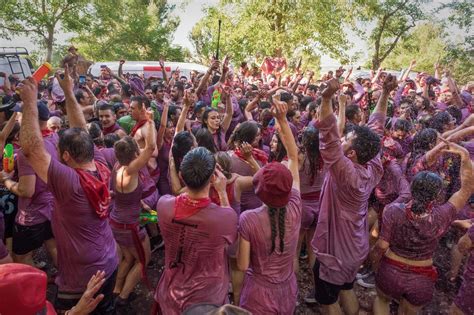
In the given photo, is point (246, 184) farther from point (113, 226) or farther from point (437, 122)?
point (437, 122)

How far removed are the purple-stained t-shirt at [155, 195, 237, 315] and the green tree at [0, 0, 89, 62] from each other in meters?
26.6

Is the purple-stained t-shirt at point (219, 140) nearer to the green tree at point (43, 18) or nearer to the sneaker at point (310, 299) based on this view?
the sneaker at point (310, 299)

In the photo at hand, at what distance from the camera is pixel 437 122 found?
559 centimetres

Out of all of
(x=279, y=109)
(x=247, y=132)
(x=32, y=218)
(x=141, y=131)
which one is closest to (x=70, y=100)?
(x=141, y=131)

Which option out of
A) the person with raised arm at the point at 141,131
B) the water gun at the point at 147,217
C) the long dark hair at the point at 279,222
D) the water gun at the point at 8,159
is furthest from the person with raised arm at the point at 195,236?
the water gun at the point at 8,159

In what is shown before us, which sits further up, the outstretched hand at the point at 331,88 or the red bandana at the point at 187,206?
the outstretched hand at the point at 331,88

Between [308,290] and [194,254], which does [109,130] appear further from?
[308,290]

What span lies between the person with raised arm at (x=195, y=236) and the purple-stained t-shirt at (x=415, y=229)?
1493 mm

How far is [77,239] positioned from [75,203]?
0.35 meters

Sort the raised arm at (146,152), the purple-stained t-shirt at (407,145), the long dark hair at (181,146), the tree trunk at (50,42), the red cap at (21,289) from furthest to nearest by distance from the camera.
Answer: the tree trunk at (50,42) → the purple-stained t-shirt at (407,145) → the long dark hair at (181,146) → the raised arm at (146,152) → the red cap at (21,289)

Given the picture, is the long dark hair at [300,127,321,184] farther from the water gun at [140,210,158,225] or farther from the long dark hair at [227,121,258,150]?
the water gun at [140,210,158,225]

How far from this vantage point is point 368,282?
4.42m

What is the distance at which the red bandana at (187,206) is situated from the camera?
7.20 feet

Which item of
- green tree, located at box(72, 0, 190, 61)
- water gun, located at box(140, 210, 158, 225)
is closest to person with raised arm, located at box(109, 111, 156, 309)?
water gun, located at box(140, 210, 158, 225)
